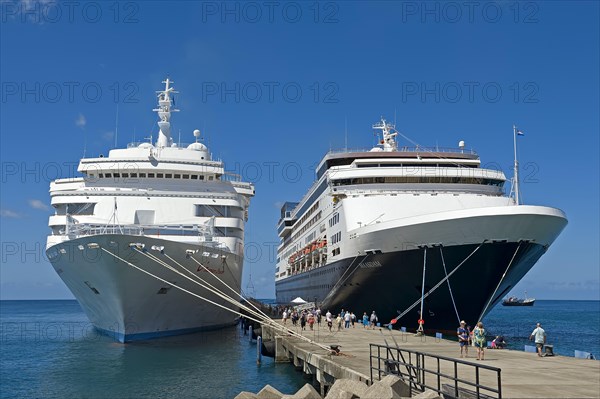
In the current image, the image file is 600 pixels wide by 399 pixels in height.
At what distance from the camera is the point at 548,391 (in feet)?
38.8

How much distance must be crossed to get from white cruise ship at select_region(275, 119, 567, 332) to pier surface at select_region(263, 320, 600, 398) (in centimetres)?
330

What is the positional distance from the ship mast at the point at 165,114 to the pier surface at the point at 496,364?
20.7m

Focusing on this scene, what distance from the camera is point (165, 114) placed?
1695 inches

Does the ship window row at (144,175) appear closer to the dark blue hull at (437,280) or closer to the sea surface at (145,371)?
the sea surface at (145,371)

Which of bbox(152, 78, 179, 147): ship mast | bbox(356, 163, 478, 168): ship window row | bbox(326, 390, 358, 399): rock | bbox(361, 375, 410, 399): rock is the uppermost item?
bbox(152, 78, 179, 147): ship mast

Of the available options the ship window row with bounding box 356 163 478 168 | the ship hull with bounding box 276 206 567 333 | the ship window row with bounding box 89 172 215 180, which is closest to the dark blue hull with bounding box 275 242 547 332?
the ship hull with bounding box 276 206 567 333

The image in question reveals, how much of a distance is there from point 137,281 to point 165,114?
18.6m

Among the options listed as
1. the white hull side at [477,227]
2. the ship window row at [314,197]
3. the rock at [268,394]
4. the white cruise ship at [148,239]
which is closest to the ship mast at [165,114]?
the white cruise ship at [148,239]

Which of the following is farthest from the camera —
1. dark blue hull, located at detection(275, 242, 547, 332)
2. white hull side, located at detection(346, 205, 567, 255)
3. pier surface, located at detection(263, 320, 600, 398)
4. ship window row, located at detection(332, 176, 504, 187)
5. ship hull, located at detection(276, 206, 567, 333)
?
ship window row, located at detection(332, 176, 504, 187)

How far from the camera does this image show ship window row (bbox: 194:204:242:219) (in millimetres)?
34406

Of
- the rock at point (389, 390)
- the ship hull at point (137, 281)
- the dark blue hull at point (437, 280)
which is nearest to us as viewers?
the rock at point (389, 390)

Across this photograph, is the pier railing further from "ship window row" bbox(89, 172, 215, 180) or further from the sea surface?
"ship window row" bbox(89, 172, 215, 180)

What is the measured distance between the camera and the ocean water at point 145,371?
2159 centimetres

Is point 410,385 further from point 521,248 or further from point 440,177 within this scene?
point 440,177
